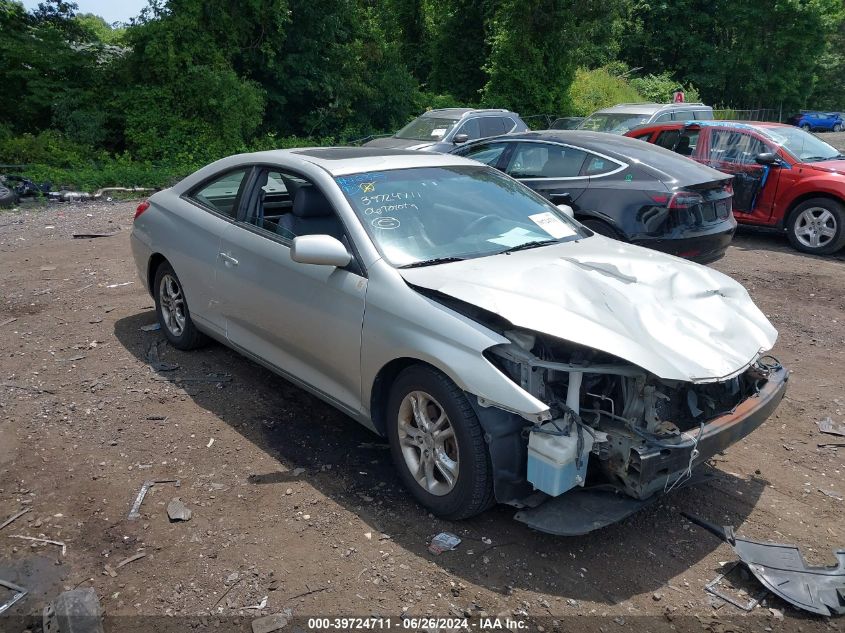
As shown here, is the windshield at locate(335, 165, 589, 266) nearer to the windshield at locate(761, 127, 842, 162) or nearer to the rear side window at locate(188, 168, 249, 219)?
the rear side window at locate(188, 168, 249, 219)

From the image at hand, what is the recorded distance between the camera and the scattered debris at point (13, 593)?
10.2 feet

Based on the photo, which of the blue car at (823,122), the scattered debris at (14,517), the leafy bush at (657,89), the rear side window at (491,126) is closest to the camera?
the scattered debris at (14,517)

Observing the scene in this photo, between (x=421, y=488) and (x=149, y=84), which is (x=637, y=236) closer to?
(x=421, y=488)

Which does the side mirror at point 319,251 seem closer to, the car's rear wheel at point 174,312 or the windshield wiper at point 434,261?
the windshield wiper at point 434,261

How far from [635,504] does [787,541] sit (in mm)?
876

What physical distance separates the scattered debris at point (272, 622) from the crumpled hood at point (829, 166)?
955cm

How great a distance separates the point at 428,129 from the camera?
15289 millimetres

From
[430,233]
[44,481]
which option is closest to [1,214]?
[44,481]

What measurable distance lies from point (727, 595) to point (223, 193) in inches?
163

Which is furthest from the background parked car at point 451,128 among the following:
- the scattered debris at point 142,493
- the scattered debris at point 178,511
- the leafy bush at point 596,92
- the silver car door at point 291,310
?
the leafy bush at point 596,92

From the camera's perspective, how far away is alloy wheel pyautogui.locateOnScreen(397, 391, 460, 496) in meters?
3.58

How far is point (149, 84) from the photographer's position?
1888 cm

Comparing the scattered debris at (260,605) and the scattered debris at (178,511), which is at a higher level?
the scattered debris at (260,605)

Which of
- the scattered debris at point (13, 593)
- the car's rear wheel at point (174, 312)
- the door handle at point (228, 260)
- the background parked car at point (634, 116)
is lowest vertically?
the scattered debris at point (13, 593)
